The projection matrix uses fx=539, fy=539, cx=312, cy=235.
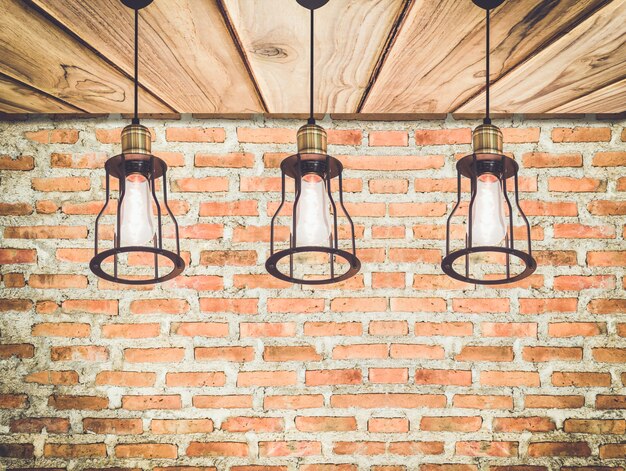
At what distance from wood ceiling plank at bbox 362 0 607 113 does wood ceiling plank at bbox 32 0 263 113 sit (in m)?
0.44

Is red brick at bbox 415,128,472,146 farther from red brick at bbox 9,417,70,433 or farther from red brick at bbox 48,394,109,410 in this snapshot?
red brick at bbox 9,417,70,433

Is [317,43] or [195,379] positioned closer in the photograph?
[317,43]

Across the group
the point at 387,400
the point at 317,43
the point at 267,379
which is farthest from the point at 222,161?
the point at 387,400

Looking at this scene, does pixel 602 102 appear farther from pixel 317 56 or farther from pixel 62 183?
pixel 62 183

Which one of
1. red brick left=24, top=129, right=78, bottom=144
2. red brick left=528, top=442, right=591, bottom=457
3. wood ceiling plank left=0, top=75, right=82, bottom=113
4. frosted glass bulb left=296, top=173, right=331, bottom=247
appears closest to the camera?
frosted glass bulb left=296, top=173, right=331, bottom=247

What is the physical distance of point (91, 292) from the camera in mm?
1878

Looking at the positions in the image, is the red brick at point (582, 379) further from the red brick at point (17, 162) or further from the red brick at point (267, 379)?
the red brick at point (17, 162)

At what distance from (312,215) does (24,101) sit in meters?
1.23

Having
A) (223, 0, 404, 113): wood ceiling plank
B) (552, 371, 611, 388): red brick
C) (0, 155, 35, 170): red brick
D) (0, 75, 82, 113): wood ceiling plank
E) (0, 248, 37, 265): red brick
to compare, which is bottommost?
(552, 371, 611, 388): red brick

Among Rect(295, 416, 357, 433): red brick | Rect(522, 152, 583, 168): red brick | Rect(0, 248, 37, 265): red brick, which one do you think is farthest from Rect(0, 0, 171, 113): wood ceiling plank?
Rect(522, 152, 583, 168): red brick

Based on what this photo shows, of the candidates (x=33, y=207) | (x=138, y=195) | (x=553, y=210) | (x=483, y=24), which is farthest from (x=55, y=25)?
(x=553, y=210)

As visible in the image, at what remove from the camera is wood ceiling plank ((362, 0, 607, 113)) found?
1.24m

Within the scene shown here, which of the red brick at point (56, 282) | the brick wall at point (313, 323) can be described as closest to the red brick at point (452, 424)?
the brick wall at point (313, 323)

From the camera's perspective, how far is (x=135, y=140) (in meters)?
1.13
